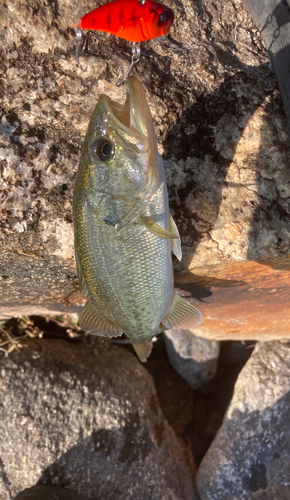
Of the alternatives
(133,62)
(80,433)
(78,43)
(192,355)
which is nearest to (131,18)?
(133,62)

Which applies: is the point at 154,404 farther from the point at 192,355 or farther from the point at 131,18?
the point at 131,18

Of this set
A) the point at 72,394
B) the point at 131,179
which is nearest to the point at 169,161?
the point at 131,179

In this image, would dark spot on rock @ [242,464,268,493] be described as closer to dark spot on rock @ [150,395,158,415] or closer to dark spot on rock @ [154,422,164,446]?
dark spot on rock @ [154,422,164,446]

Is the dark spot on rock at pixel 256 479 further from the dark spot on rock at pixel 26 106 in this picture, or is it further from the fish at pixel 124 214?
the dark spot on rock at pixel 26 106

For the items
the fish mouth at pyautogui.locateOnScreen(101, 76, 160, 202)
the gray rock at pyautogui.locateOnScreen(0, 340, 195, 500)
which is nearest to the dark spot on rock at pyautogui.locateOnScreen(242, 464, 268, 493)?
the gray rock at pyautogui.locateOnScreen(0, 340, 195, 500)

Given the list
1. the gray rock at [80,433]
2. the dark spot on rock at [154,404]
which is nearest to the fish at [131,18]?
the gray rock at [80,433]

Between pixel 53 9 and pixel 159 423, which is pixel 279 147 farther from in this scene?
pixel 159 423
